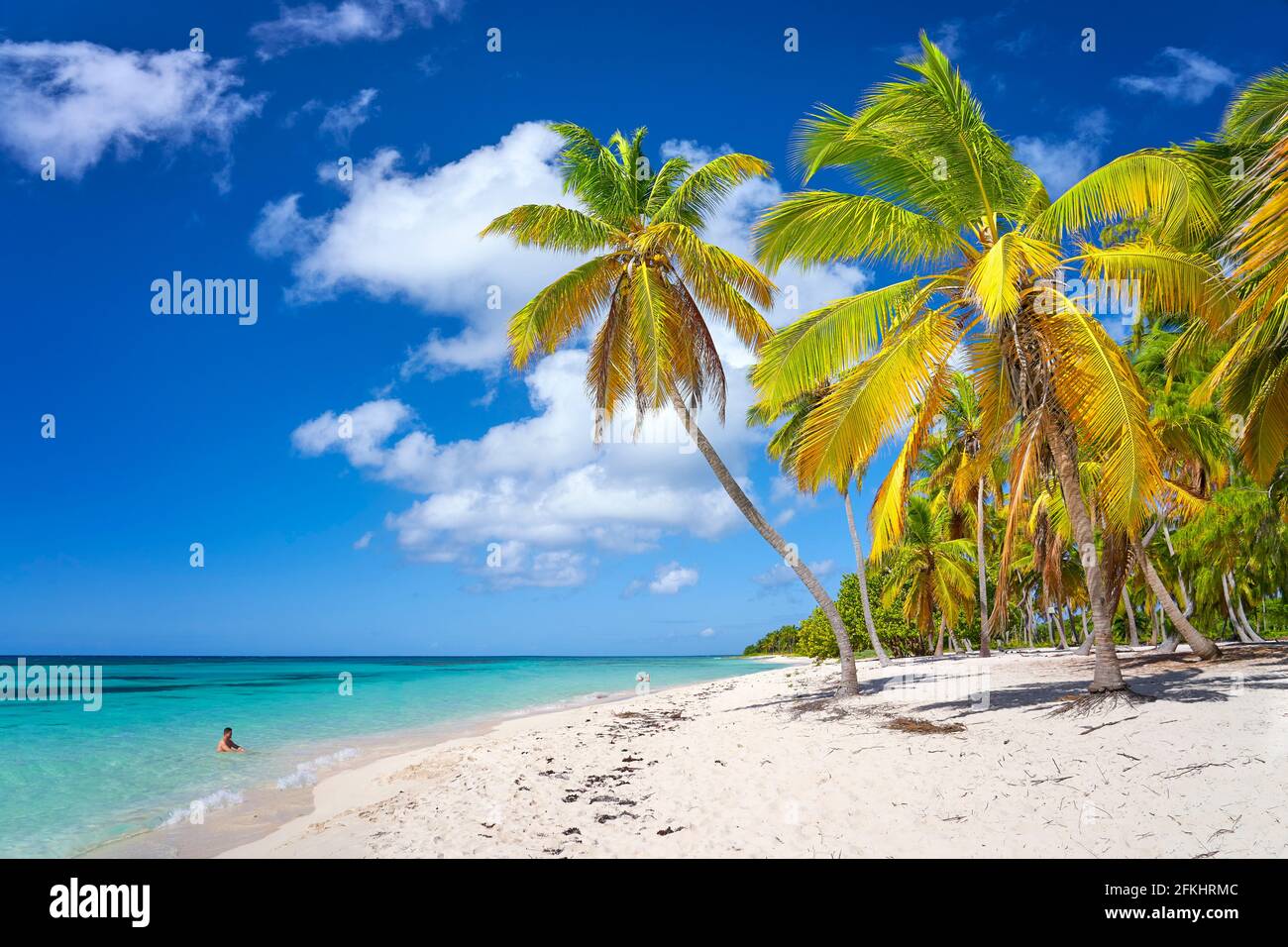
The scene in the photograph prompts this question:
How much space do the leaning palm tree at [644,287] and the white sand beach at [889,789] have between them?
14.2 feet

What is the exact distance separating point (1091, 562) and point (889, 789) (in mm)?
4295

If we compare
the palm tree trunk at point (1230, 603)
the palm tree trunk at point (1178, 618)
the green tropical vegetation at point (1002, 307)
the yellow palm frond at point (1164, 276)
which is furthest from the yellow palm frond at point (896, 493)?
the palm tree trunk at point (1230, 603)

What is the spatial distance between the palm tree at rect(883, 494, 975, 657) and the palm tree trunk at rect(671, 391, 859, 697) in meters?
14.8

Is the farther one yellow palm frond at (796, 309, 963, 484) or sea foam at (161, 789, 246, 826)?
sea foam at (161, 789, 246, 826)

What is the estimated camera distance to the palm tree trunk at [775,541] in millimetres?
12992

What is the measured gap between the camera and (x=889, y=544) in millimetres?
10016

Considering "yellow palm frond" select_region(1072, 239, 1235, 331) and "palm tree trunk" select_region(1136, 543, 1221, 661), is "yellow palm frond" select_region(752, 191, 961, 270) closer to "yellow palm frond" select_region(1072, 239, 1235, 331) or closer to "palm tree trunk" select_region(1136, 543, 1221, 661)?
"yellow palm frond" select_region(1072, 239, 1235, 331)

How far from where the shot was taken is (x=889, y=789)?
642 cm

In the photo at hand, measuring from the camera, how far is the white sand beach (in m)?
5.05

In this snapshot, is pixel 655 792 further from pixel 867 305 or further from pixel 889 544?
pixel 867 305

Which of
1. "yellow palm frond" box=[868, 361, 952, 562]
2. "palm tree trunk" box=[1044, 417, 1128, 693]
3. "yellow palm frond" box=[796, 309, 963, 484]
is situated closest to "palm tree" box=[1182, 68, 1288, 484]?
"palm tree trunk" box=[1044, 417, 1128, 693]

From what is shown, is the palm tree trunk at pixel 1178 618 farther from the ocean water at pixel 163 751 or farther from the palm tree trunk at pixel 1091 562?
the ocean water at pixel 163 751
